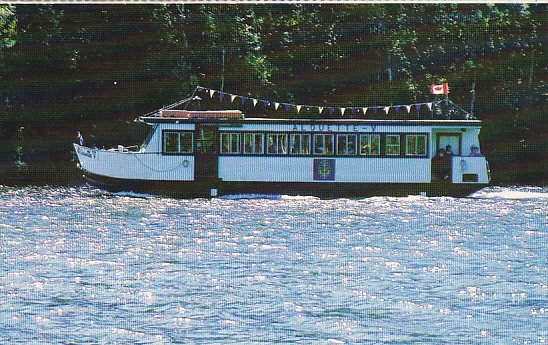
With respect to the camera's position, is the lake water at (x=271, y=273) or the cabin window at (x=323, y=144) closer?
the lake water at (x=271, y=273)

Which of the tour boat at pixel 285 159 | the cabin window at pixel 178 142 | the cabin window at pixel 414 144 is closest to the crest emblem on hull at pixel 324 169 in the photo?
the tour boat at pixel 285 159

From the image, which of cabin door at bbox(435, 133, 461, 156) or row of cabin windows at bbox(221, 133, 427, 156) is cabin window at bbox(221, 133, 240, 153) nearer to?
row of cabin windows at bbox(221, 133, 427, 156)

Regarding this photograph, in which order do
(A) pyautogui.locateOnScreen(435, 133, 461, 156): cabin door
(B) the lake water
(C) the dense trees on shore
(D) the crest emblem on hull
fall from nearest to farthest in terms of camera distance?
(B) the lake water < (D) the crest emblem on hull < (A) pyautogui.locateOnScreen(435, 133, 461, 156): cabin door < (C) the dense trees on shore

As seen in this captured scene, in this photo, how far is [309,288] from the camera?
19.9 m

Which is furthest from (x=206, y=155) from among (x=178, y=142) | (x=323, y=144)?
(x=323, y=144)

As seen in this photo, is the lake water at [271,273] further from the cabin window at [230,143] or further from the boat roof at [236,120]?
the boat roof at [236,120]

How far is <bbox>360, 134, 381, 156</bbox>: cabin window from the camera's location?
36.5m

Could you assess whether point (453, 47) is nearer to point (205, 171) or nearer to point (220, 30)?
point (220, 30)

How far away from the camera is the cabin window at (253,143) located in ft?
120

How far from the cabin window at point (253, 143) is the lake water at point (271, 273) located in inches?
112

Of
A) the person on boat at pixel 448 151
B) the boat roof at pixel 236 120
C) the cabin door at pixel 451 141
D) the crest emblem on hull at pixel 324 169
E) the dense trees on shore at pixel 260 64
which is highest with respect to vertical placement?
the dense trees on shore at pixel 260 64

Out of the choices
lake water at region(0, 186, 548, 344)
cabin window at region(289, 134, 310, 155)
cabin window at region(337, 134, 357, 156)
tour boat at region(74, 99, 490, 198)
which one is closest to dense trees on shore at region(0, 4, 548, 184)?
tour boat at region(74, 99, 490, 198)

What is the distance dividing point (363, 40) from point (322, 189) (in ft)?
54.0

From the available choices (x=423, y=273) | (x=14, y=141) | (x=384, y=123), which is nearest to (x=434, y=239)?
(x=423, y=273)
